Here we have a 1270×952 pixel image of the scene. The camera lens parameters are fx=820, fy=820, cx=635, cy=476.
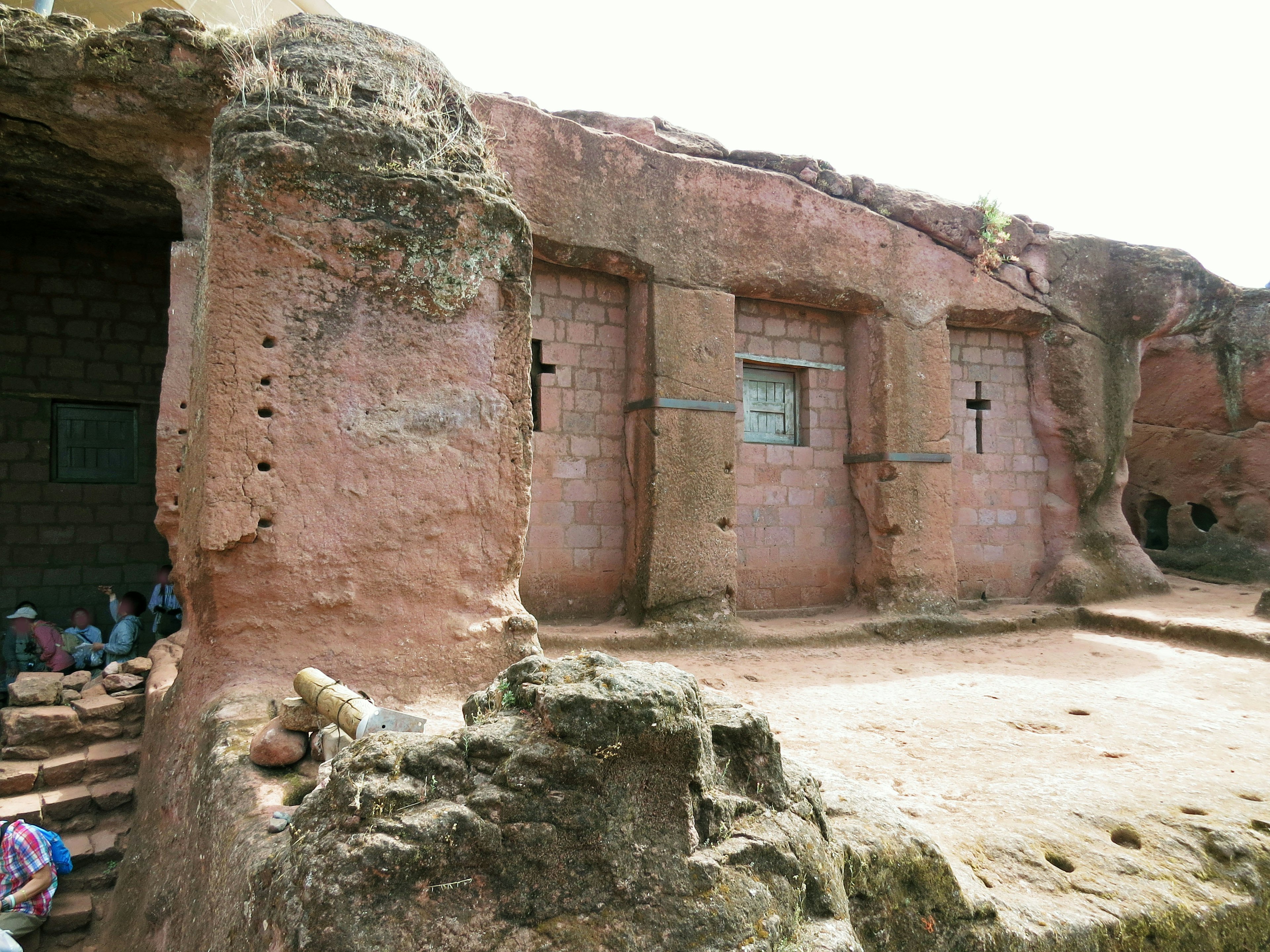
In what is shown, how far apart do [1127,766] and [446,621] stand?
9.96 feet

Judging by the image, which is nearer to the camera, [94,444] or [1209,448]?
[94,444]

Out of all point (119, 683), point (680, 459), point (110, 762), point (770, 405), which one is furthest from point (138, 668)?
point (770, 405)

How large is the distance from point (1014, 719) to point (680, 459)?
294 cm

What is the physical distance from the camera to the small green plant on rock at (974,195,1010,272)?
26.0 ft

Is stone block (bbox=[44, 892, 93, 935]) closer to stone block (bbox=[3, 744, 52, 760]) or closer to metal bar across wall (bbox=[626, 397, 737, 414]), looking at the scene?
stone block (bbox=[3, 744, 52, 760])

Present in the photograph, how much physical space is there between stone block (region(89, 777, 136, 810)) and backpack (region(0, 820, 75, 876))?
0.27 metres

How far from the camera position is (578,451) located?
20.8 ft

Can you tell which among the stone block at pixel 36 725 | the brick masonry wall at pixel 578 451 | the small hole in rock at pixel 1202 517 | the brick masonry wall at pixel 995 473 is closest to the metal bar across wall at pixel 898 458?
the brick masonry wall at pixel 995 473

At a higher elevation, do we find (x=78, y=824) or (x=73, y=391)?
(x=73, y=391)

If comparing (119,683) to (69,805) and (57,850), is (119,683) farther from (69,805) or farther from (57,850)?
(57,850)

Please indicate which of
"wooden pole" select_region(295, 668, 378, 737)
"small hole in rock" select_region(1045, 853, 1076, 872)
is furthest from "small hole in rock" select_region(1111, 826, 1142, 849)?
"wooden pole" select_region(295, 668, 378, 737)

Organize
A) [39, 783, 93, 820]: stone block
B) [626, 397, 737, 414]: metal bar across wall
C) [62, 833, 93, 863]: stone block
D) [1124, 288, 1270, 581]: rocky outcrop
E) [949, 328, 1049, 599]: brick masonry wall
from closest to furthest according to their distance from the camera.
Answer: [62, 833, 93, 863]: stone block
[39, 783, 93, 820]: stone block
[626, 397, 737, 414]: metal bar across wall
[949, 328, 1049, 599]: brick masonry wall
[1124, 288, 1270, 581]: rocky outcrop

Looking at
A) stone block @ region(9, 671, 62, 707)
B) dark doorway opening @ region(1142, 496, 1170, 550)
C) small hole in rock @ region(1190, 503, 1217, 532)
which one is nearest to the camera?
stone block @ region(9, 671, 62, 707)

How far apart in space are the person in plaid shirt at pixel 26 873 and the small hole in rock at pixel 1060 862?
4018mm
